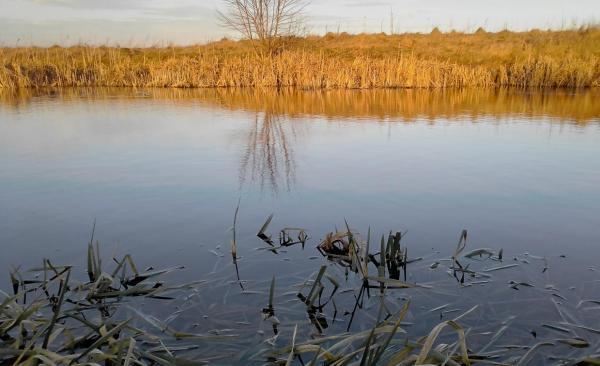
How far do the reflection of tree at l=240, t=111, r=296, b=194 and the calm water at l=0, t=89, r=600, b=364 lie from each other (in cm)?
2

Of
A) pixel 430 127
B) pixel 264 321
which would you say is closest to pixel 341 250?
pixel 264 321

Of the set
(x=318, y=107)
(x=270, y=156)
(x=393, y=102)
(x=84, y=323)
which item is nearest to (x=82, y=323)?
(x=84, y=323)

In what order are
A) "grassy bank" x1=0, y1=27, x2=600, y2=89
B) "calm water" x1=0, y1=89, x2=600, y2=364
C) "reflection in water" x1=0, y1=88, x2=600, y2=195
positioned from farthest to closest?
1. "grassy bank" x1=0, y1=27, x2=600, y2=89
2. "reflection in water" x1=0, y1=88, x2=600, y2=195
3. "calm water" x1=0, y1=89, x2=600, y2=364

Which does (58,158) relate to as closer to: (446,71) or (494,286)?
(494,286)

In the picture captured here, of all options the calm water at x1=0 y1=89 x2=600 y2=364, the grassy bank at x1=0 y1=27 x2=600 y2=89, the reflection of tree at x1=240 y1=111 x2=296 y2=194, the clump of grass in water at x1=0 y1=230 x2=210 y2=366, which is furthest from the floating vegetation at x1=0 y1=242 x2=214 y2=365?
the grassy bank at x1=0 y1=27 x2=600 y2=89

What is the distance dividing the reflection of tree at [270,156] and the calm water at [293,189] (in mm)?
25

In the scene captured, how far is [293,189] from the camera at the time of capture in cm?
428

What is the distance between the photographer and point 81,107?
991cm

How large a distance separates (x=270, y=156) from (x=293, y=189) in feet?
4.82

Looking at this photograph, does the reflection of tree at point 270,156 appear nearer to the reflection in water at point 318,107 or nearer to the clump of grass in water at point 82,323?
the reflection in water at point 318,107

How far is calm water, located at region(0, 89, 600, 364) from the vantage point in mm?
2758

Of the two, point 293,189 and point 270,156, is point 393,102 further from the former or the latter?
point 293,189

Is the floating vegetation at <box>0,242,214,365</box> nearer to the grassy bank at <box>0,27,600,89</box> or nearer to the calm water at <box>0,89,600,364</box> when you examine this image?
the calm water at <box>0,89,600,364</box>

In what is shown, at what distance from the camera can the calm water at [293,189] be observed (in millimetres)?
2758
